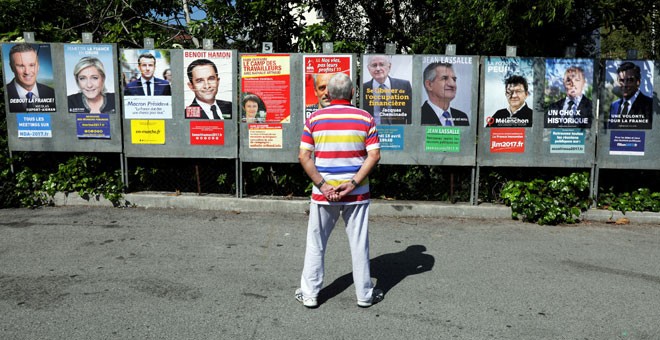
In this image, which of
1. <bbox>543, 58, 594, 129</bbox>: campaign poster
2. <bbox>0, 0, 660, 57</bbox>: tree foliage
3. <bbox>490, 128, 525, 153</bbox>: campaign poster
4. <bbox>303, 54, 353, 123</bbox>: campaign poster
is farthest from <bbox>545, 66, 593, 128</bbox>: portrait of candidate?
<bbox>303, 54, 353, 123</bbox>: campaign poster

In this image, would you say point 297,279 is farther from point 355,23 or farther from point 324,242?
point 355,23

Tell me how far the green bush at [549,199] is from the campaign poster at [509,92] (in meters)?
0.85

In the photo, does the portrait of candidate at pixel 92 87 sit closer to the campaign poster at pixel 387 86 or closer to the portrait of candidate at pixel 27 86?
the portrait of candidate at pixel 27 86

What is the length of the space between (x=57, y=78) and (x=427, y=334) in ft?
21.3

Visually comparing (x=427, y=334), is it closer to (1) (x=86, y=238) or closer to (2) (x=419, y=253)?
(2) (x=419, y=253)

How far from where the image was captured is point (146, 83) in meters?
7.98

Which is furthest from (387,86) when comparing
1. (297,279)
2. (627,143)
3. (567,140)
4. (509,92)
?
(297,279)

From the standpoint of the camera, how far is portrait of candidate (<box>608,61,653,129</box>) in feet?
25.3

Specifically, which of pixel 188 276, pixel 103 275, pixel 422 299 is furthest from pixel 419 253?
pixel 103 275

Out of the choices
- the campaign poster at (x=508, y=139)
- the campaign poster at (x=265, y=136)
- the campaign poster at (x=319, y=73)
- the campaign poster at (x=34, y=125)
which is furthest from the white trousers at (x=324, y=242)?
the campaign poster at (x=34, y=125)

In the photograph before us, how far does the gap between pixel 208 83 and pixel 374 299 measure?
4393 mm

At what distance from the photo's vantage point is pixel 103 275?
5.24m

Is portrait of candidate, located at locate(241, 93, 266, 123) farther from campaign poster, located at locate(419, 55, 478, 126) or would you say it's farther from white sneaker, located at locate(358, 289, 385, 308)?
white sneaker, located at locate(358, 289, 385, 308)

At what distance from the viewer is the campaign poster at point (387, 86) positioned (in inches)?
305
